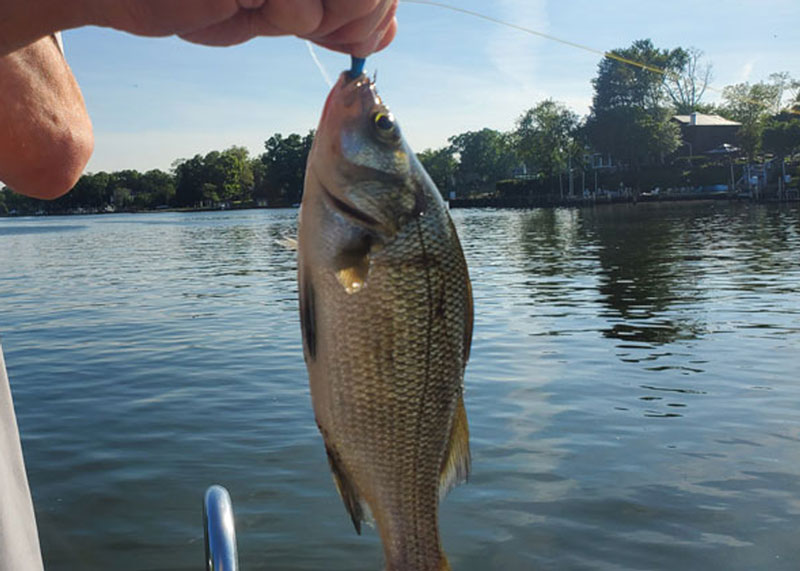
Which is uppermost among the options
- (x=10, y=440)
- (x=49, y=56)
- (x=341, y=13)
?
(x=49, y=56)

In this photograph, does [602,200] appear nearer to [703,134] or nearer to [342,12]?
[703,134]

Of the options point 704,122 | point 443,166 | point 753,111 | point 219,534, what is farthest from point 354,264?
point 443,166

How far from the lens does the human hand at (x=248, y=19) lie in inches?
49.4

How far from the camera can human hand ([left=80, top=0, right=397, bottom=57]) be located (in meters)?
1.25

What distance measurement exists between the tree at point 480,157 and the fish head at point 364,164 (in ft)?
441

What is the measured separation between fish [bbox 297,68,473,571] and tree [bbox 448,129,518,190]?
134 m

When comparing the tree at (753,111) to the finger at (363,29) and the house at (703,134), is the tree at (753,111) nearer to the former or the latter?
the house at (703,134)

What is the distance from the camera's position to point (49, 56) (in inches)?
91.1

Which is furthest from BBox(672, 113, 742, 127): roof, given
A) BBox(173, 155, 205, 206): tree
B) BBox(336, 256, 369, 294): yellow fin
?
BBox(336, 256, 369, 294): yellow fin

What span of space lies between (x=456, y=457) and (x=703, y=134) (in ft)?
384

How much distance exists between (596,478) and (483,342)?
758cm

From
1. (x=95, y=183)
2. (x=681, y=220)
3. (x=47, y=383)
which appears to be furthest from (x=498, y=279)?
(x=95, y=183)

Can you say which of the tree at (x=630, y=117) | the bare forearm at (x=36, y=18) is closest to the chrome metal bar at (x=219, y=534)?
the bare forearm at (x=36, y=18)

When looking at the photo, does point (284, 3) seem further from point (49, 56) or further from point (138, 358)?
point (138, 358)
